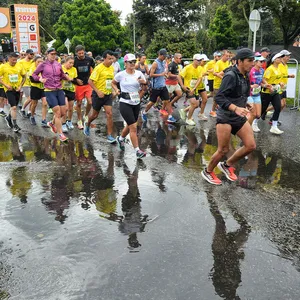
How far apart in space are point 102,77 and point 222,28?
4889 cm

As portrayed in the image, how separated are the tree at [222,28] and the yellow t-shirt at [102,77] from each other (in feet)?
153

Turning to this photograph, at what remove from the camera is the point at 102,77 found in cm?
846

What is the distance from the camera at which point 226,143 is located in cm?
539

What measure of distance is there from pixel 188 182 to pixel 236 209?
1244 millimetres

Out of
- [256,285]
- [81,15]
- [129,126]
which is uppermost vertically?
[81,15]

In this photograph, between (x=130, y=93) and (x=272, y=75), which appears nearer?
(x=130, y=93)

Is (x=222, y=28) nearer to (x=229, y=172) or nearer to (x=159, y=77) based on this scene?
(x=159, y=77)

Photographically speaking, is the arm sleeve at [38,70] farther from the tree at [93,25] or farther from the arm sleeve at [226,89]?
the tree at [93,25]

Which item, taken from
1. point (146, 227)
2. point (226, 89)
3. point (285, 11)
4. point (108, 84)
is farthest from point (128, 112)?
point (285, 11)

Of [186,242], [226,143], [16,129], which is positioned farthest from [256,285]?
[16,129]

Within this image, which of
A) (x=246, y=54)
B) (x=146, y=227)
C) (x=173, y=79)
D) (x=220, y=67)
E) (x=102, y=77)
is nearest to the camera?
(x=146, y=227)

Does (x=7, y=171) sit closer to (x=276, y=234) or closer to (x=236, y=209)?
(x=236, y=209)

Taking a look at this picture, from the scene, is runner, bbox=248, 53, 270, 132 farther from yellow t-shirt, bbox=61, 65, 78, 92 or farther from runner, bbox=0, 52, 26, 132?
runner, bbox=0, 52, 26, 132

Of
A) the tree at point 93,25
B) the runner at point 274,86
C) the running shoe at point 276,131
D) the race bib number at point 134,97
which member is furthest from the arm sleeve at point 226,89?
the tree at point 93,25
